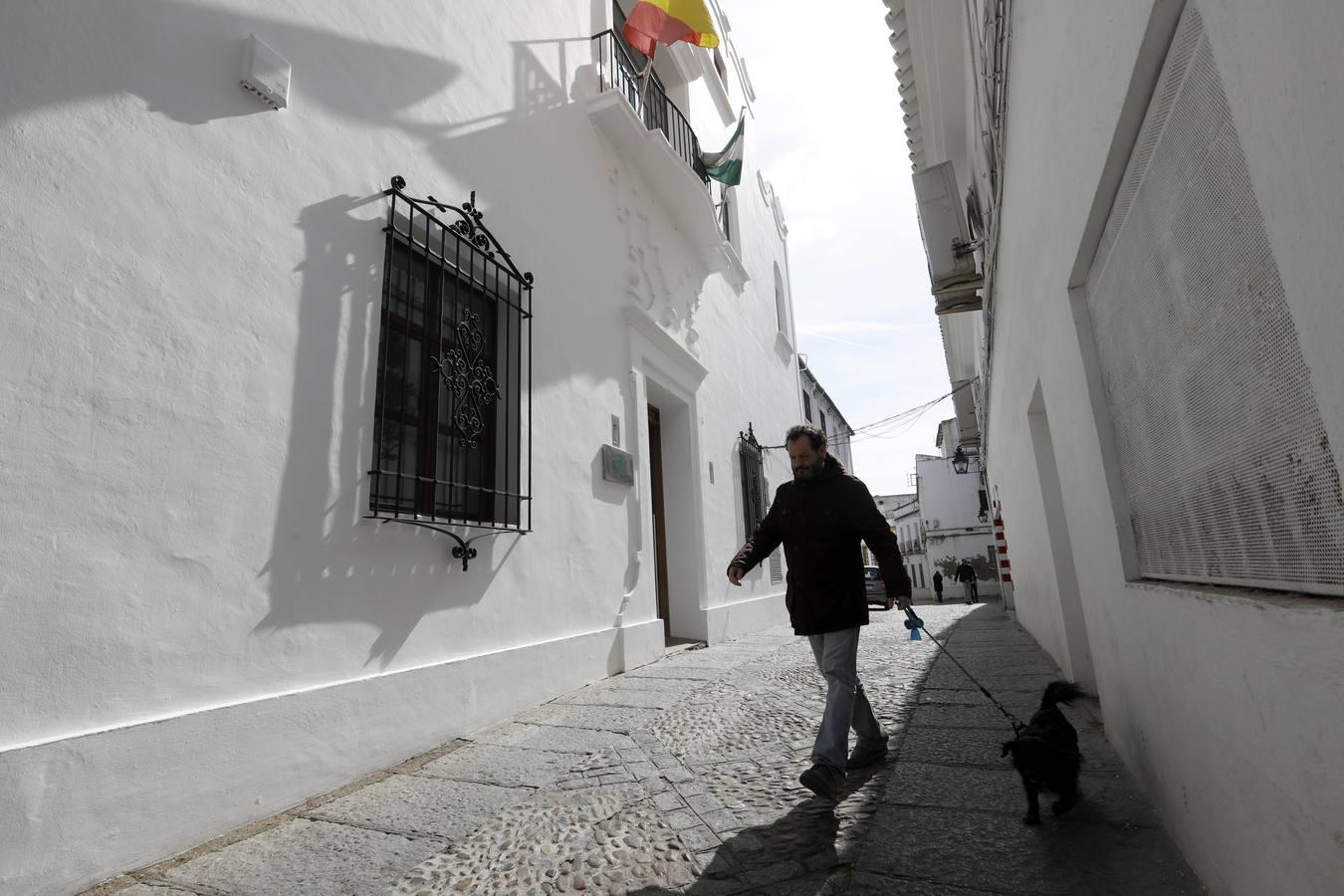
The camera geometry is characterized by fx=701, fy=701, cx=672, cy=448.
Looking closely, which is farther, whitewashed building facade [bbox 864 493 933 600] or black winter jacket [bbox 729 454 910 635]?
whitewashed building facade [bbox 864 493 933 600]

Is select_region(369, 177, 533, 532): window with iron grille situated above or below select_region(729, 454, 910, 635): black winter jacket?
above

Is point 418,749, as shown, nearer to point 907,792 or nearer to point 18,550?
point 18,550

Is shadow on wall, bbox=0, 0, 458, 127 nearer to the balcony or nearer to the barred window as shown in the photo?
the balcony

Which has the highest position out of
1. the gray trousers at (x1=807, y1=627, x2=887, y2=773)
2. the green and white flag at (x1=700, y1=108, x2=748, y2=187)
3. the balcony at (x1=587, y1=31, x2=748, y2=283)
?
the green and white flag at (x1=700, y1=108, x2=748, y2=187)

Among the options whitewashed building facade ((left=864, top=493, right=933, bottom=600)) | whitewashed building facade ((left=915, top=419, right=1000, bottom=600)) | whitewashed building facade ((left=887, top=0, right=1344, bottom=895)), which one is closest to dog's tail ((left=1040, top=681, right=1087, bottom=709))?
whitewashed building facade ((left=887, top=0, right=1344, bottom=895))

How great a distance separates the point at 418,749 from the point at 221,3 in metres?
3.46

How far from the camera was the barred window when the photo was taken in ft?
31.7

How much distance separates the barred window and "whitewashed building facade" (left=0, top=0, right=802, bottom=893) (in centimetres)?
381

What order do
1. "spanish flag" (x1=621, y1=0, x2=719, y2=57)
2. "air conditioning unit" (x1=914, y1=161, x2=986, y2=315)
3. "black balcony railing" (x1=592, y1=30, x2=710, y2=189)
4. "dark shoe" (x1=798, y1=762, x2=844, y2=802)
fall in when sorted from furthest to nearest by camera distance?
"air conditioning unit" (x1=914, y1=161, x2=986, y2=315), "spanish flag" (x1=621, y1=0, x2=719, y2=57), "black balcony railing" (x1=592, y1=30, x2=710, y2=189), "dark shoe" (x1=798, y1=762, x2=844, y2=802)

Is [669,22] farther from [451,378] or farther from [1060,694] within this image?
[1060,694]

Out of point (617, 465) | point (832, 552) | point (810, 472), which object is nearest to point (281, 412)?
point (810, 472)

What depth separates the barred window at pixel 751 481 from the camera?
380 inches

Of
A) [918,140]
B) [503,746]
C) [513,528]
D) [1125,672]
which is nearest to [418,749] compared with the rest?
[503,746]

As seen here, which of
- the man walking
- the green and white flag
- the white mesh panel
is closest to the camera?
the white mesh panel
